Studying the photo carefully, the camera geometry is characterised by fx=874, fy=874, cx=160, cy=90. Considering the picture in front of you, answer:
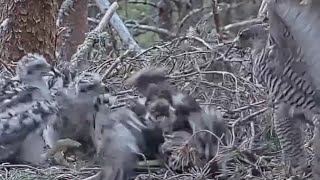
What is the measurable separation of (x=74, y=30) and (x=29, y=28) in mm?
838

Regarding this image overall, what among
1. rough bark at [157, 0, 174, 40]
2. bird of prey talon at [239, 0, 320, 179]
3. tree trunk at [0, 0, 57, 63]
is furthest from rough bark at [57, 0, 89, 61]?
bird of prey talon at [239, 0, 320, 179]

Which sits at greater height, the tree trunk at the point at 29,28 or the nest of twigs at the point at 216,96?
the tree trunk at the point at 29,28

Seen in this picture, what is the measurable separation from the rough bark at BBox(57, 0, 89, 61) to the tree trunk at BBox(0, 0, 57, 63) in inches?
27.5

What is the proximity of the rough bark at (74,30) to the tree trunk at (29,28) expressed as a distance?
2.29ft

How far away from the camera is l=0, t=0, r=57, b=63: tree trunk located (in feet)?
17.8

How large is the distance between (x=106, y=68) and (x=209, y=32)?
1.13 meters

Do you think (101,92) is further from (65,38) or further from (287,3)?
(65,38)

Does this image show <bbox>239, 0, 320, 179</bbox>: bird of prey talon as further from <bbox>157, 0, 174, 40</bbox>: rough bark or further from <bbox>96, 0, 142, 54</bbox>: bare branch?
<bbox>157, 0, 174, 40</bbox>: rough bark

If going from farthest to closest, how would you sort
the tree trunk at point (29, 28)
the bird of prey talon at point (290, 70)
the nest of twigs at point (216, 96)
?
the tree trunk at point (29, 28)
the nest of twigs at point (216, 96)
the bird of prey talon at point (290, 70)

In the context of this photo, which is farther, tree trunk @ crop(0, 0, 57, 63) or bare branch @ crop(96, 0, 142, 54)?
bare branch @ crop(96, 0, 142, 54)

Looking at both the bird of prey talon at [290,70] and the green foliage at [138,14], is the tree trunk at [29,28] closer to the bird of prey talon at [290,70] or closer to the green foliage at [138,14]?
the bird of prey talon at [290,70]

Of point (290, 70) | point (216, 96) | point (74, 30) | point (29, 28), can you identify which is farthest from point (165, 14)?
point (290, 70)

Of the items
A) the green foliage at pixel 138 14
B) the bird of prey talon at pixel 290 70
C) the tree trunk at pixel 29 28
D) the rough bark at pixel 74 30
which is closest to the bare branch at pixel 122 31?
the rough bark at pixel 74 30

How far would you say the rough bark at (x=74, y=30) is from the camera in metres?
6.23
